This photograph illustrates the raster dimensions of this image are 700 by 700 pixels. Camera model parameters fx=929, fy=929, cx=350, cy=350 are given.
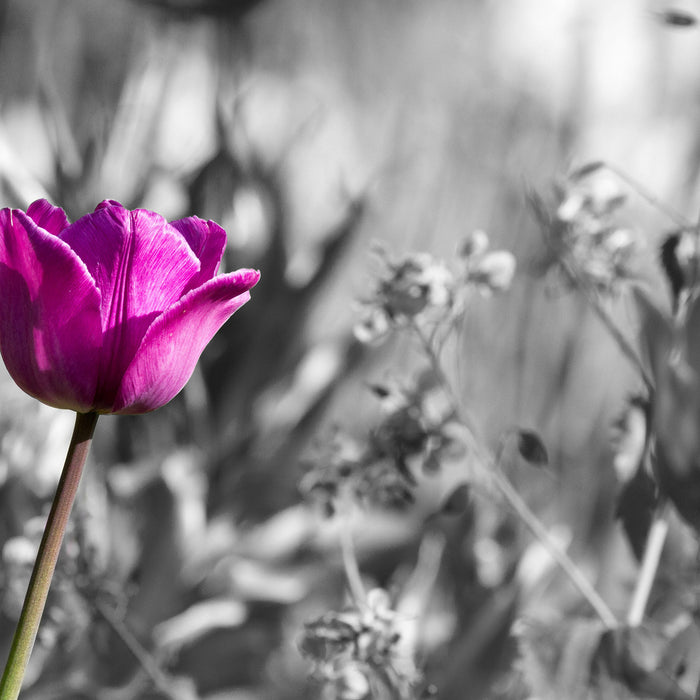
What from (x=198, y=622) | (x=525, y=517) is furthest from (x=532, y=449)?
(x=198, y=622)

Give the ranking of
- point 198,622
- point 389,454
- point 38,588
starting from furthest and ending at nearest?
point 198,622 < point 389,454 < point 38,588

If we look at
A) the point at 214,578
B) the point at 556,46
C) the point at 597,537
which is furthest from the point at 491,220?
the point at 214,578

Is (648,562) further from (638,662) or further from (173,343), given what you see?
(173,343)

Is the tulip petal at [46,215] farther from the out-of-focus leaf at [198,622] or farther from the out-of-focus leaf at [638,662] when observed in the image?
the out-of-focus leaf at [198,622]

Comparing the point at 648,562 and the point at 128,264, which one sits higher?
the point at 128,264

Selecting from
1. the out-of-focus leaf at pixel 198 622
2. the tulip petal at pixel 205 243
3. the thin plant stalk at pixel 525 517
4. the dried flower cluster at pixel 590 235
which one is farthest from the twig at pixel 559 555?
the out-of-focus leaf at pixel 198 622

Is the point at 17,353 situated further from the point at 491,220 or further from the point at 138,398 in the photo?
the point at 491,220

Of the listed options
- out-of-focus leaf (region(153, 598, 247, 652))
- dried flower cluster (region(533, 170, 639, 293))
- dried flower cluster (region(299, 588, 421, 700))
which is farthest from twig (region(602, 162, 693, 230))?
out-of-focus leaf (region(153, 598, 247, 652))
